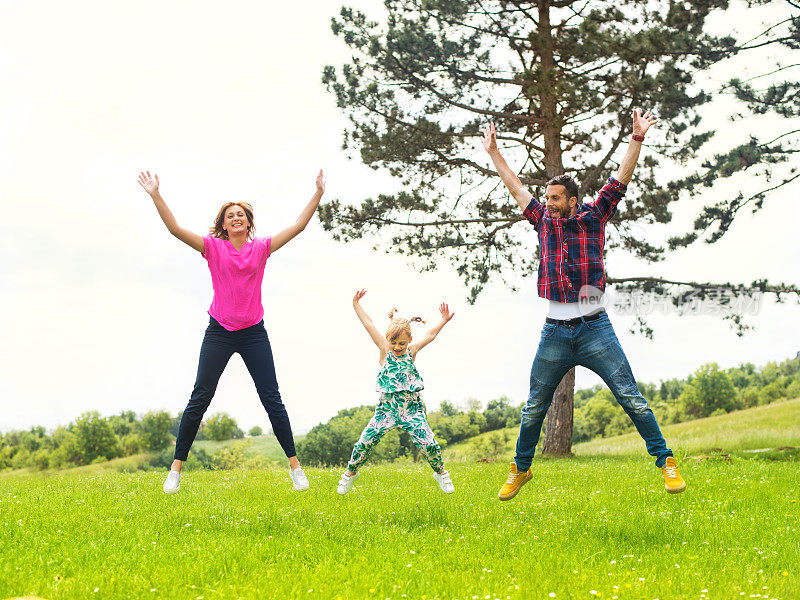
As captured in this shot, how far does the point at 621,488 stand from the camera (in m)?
8.79

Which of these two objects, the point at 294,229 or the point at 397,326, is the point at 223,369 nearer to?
the point at 294,229

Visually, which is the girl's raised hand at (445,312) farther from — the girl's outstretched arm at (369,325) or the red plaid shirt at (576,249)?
the red plaid shirt at (576,249)

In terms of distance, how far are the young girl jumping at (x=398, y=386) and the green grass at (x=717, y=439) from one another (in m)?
9.76

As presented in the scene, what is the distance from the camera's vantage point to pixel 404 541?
5.68 meters

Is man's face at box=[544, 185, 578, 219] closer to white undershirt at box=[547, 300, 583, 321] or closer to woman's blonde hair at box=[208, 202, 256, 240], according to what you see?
white undershirt at box=[547, 300, 583, 321]

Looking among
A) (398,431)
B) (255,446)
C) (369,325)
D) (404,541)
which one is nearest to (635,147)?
(369,325)

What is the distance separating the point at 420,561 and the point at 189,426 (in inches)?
103

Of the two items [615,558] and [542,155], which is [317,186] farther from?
[542,155]

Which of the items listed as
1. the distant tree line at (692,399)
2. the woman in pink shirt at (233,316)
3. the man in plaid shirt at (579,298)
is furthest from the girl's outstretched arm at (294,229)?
the distant tree line at (692,399)

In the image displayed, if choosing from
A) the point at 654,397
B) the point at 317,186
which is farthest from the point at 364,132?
the point at 654,397

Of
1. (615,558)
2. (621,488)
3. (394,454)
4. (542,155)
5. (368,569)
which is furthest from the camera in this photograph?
(394,454)

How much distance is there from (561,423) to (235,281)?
10900 millimetres

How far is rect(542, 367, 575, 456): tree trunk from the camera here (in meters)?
15.2

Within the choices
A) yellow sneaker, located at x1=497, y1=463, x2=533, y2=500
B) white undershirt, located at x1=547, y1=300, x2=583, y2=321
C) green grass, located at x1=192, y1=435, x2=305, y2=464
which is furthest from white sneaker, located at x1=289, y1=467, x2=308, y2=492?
green grass, located at x1=192, y1=435, x2=305, y2=464
